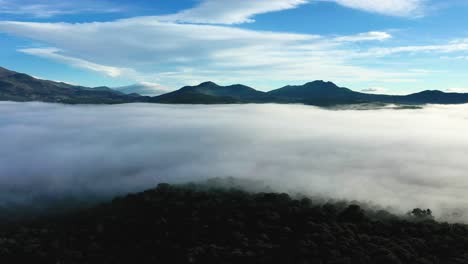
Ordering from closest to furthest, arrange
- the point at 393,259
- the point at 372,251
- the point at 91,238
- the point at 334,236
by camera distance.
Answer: the point at 393,259 → the point at 372,251 → the point at 334,236 → the point at 91,238

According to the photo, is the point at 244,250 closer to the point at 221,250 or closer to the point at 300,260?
the point at 221,250

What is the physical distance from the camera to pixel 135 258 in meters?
172

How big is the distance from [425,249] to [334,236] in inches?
1408

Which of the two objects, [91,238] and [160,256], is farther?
[91,238]

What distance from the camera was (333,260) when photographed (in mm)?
154750

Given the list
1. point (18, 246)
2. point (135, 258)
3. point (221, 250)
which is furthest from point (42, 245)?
point (221, 250)

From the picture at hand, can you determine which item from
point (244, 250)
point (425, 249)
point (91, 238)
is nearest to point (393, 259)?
point (425, 249)

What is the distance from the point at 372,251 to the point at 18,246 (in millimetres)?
149282

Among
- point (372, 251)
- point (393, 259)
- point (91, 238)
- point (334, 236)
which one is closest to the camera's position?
point (393, 259)

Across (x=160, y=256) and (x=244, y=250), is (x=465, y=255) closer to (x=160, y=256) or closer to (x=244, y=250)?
(x=244, y=250)

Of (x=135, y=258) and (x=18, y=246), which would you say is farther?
(x=18, y=246)

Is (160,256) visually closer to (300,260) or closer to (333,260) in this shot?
(300,260)

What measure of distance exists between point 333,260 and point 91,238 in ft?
359

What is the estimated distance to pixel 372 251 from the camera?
543ft
